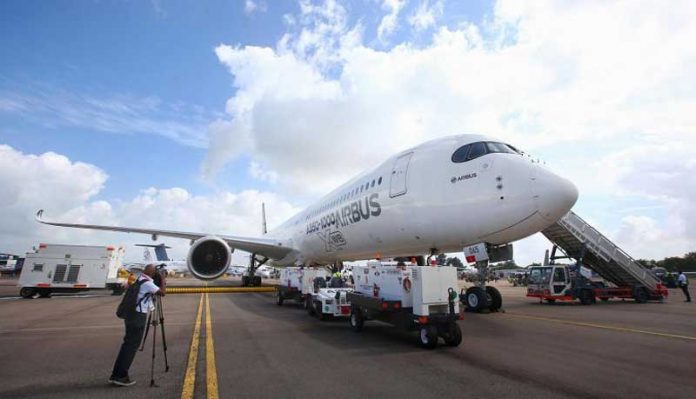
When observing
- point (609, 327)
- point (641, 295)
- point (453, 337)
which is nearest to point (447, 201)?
point (453, 337)

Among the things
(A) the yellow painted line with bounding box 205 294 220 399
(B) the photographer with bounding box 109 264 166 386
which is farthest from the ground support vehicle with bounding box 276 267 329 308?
(B) the photographer with bounding box 109 264 166 386

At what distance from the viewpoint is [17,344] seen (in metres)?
6.61

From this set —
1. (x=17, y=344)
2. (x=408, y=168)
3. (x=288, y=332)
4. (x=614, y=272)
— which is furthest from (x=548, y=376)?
(x=614, y=272)

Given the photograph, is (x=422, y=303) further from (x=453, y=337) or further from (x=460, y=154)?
(x=460, y=154)

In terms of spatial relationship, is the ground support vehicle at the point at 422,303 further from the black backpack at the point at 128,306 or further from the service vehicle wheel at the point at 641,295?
the service vehicle wheel at the point at 641,295

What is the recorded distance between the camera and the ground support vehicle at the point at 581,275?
620 inches

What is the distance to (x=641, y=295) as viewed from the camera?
1636 centimetres

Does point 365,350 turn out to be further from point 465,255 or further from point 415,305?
point 465,255

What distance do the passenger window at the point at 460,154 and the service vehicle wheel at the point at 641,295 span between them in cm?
1323

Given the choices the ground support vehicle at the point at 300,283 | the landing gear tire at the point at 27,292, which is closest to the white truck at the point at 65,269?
the landing gear tire at the point at 27,292

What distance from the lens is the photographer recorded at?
4414mm

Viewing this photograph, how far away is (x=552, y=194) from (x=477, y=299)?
172 inches

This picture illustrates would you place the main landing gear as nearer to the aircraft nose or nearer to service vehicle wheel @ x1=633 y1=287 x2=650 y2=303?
the aircraft nose

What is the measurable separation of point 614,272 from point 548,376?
1621 centimetres
